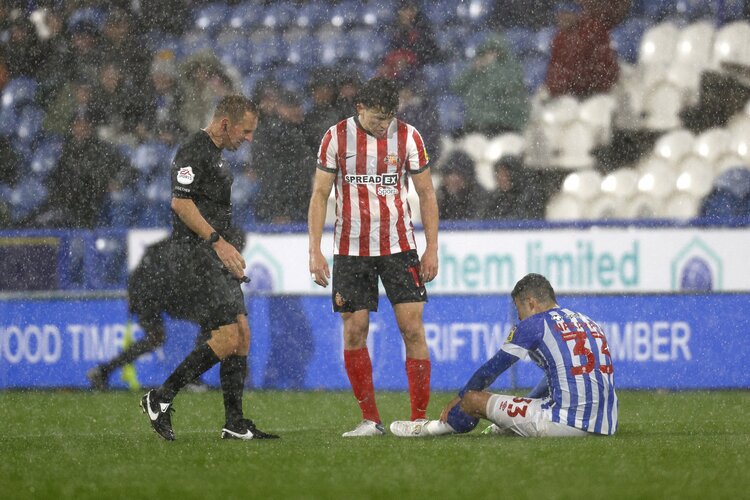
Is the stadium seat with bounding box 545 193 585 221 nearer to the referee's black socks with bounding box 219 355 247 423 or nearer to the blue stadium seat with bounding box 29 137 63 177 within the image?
the blue stadium seat with bounding box 29 137 63 177

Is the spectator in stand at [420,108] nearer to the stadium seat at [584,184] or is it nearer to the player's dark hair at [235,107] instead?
the stadium seat at [584,184]

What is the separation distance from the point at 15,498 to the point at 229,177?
85.5 inches

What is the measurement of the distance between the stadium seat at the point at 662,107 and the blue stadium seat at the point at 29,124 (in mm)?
5181

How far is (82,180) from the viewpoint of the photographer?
10.9 metres

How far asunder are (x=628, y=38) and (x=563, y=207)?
207 centimetres

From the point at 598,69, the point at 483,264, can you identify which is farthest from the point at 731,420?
the point at 598,69

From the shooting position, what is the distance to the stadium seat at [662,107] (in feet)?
37.8

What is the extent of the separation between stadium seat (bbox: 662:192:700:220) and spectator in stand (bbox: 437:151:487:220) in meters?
1.58

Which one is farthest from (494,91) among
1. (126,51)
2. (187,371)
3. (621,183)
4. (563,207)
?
(187,371)

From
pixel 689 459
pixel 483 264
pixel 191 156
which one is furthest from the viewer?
pixel 483 264

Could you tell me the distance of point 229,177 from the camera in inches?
241

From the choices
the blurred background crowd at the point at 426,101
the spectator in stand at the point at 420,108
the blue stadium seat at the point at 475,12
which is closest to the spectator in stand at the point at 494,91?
the blurred background crowd at the point at 426,101

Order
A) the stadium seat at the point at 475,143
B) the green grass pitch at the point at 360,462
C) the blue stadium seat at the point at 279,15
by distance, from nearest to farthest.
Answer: the green grass pitch at the point at 360,462, the stadium seat at the point at 475,143, the blue stadium seat at the point at 279,15

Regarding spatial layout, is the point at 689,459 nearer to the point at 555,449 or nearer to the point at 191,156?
the point at 555,449
